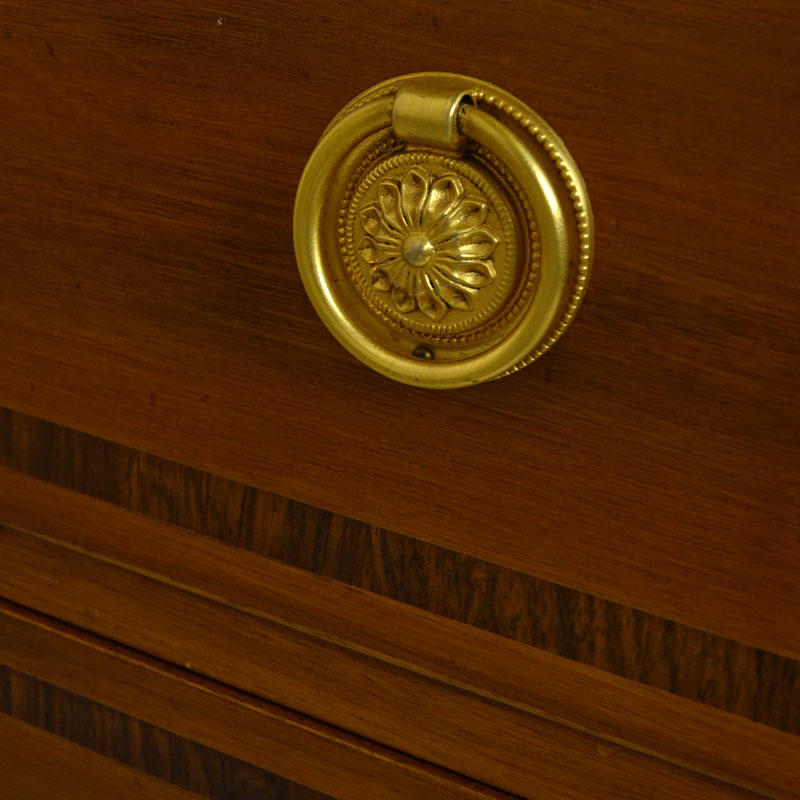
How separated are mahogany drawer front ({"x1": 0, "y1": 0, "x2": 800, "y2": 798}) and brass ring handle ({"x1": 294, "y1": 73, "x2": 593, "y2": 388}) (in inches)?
0.5

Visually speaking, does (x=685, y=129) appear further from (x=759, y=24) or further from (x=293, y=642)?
(x=293, y=642)

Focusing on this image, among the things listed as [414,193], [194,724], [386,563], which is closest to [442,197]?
[414,193]

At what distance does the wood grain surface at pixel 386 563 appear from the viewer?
0.28 metres

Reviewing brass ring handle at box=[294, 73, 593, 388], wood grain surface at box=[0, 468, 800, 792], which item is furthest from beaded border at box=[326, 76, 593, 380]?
wood grain surface at box=[0, 468, 800, 792]

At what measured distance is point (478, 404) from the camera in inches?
11.1

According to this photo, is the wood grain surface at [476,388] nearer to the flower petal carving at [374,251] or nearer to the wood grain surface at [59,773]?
the flower petal carving at [374,251]

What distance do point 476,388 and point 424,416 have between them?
2 cm

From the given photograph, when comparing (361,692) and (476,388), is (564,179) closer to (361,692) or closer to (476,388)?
(476,388)

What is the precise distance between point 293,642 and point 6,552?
0.15 meters

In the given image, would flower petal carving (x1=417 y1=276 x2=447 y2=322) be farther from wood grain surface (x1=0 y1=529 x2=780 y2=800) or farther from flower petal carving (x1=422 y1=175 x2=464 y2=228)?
wood grain surface (x1=0 y1=529 x2=780 y2=800)

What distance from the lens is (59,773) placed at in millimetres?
433

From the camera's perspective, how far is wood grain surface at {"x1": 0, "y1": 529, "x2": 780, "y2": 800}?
308 mm

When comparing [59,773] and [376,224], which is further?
[59,773]

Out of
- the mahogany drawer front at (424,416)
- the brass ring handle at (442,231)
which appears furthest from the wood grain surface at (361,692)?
the brass ring handle at (442,231)
